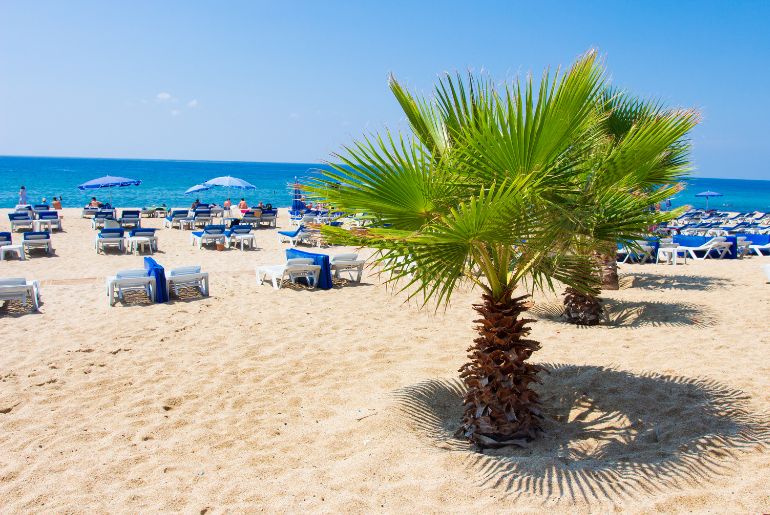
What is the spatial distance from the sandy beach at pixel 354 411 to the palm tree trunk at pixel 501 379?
0.49 feet

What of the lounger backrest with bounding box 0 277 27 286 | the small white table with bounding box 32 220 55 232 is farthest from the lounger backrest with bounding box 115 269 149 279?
the small white table with bounding box 32 220 55 232

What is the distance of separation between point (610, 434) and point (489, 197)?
2.29 meters

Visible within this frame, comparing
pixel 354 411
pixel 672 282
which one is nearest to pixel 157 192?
pixel 672 282

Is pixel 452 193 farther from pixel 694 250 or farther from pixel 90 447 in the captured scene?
pixel 694 250

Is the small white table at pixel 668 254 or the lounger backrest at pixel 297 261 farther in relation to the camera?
the small white table at pixel 668 254

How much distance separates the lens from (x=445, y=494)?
320cm

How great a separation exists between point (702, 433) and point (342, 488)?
2499mm

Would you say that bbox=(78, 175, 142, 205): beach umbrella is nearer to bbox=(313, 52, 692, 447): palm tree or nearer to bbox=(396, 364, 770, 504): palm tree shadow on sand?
bbox=(396, 364, 770, 504): palm tree shadow on sand

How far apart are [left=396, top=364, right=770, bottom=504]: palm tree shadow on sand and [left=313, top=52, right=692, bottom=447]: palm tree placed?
350 millimetres

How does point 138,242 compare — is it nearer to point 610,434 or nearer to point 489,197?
point 610,434

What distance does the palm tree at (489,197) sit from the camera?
308 cm

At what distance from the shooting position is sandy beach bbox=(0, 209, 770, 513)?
3.23m

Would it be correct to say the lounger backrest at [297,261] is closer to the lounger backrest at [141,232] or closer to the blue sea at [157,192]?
the blue sea at [157,192]

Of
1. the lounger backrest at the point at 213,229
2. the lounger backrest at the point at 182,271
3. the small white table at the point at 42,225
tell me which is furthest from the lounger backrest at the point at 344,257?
the small white table at the point at 42,225
